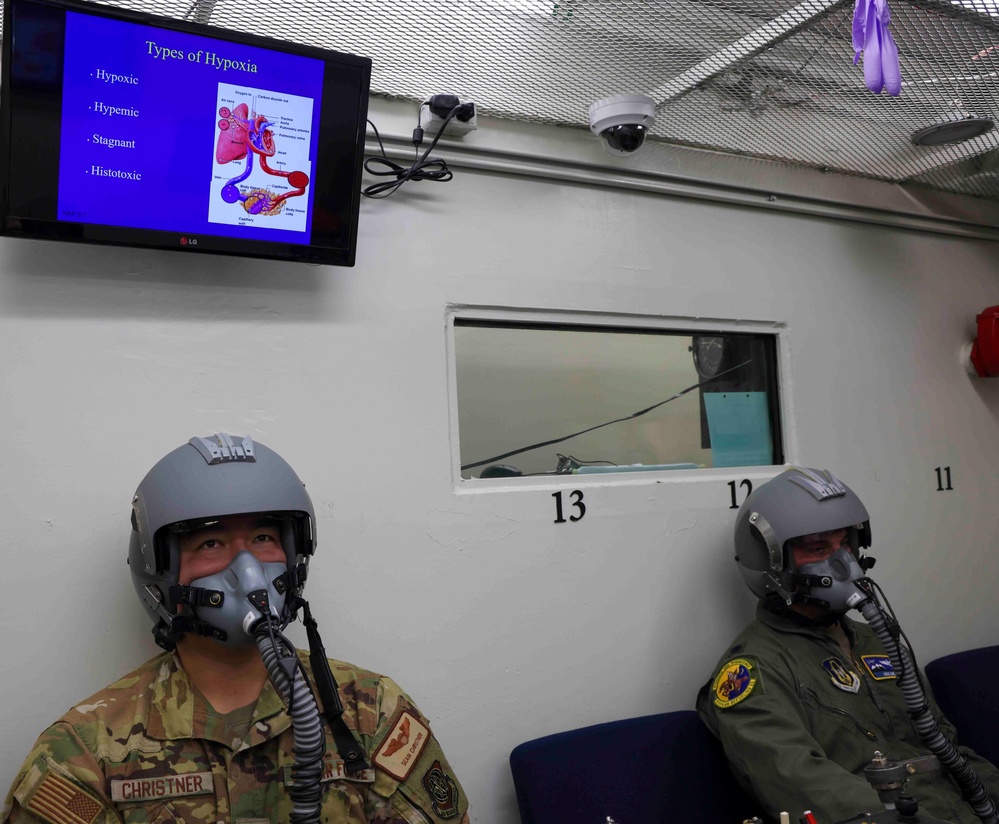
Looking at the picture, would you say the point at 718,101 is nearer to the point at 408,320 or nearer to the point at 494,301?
the point at 494,301

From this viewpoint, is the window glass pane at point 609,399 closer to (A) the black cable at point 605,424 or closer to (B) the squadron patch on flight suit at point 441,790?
(A) the black cable at point 605,424

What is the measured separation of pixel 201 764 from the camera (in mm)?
1591

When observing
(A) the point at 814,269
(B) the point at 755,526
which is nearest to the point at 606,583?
(B) the point at 755,526

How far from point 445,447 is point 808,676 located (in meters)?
1.09

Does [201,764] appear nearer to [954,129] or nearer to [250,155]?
[250,155]

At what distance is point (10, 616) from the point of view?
70.3 inches

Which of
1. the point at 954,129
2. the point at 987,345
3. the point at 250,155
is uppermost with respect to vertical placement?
the point at 954,129

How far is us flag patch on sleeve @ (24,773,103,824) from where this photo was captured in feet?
4.73

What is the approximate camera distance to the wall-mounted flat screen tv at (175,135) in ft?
5.71

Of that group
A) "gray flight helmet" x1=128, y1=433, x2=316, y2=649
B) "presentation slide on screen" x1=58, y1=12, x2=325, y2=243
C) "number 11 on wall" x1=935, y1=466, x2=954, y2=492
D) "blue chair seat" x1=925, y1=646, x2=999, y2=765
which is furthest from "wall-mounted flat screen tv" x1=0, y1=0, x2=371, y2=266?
"number 11 on wall" x1=935, y1=466, x2=954, y2=492

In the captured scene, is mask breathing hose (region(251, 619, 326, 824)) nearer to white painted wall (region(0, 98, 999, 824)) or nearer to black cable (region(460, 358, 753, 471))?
white painted wall (region(0, 98, 999, 824))

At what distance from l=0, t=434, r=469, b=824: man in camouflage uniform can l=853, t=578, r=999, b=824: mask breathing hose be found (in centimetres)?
108

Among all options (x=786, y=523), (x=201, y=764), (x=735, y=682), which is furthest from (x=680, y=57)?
(x=201, y=764)

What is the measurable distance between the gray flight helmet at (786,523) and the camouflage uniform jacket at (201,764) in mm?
1042
